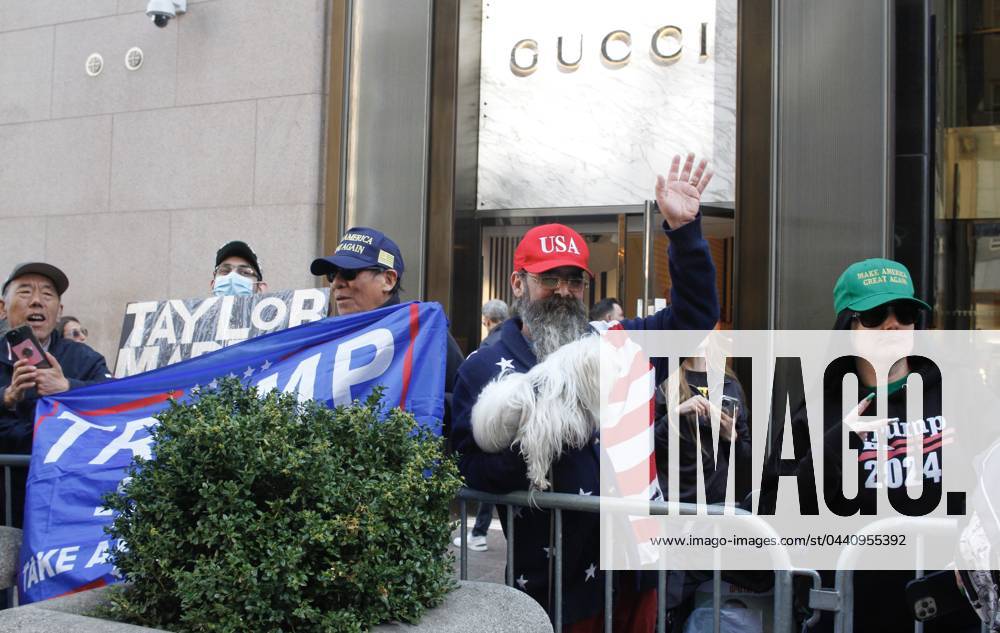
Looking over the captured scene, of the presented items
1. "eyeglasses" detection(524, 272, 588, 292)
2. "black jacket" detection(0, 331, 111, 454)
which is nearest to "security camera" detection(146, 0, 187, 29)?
"black jacket" detection(0, 331, 111, 454)

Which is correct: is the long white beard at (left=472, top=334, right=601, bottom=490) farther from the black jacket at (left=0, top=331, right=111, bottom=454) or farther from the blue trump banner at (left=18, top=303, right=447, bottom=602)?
the black jacket at (left=0, top=331, right=111, bottom=454)

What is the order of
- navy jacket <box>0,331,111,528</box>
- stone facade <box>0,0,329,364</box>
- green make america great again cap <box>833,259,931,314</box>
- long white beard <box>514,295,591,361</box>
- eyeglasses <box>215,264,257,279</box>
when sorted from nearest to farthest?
green make america great again cap <box>833,259,931,314</box>, long white beard <box>514,295,591,361</box>, navy jacket <box>0,331,111,528</box>, eyeglasses <box>215,264,257,279</box>, stone facade <box>0,0,329,364</box>

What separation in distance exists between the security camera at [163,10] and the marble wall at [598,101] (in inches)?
117

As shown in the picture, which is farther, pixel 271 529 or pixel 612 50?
pixel 612 50

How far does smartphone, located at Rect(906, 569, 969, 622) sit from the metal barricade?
0.32 m

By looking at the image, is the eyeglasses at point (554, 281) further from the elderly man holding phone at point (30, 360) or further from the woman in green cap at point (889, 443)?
the elderly man holding phone at point (30, 360)

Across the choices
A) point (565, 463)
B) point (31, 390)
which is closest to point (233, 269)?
point (31, 390)

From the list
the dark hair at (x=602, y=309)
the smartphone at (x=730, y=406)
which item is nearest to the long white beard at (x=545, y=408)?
the smartphone at (x=730, y=406)

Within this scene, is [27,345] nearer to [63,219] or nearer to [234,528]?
[234,528]

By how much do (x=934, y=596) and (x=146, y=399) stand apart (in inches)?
123

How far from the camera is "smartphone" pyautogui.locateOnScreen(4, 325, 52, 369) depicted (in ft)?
14.1

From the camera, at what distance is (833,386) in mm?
3416

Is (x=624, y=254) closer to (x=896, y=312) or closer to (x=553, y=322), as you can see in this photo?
(x=553, y=322)

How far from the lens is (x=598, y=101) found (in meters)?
8.49
